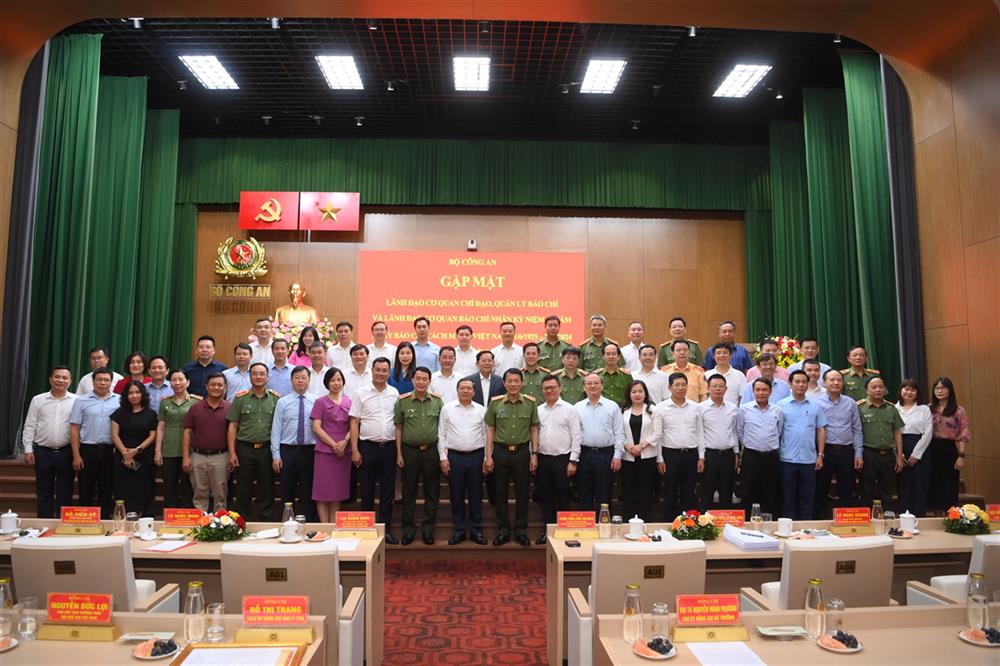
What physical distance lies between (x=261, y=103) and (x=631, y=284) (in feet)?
18.3

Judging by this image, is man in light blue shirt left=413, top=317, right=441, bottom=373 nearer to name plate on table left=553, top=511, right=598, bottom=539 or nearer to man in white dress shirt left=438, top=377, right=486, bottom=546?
man in white dress shirt left=438, top=377, right=486, bottom=546

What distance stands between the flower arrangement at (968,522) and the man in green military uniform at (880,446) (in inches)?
68.3

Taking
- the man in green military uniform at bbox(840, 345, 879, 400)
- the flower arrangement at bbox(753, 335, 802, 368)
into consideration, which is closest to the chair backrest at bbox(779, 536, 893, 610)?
the man in green military uniform at bbox(840, 345, 879, 400)

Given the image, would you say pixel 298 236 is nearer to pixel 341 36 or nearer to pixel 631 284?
pixel 341 36

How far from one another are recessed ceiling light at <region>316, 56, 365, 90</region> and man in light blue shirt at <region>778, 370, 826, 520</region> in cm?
585

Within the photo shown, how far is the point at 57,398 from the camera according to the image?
4918 millimetres

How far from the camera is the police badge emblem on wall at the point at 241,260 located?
9211mm

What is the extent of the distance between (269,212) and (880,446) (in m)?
7.82

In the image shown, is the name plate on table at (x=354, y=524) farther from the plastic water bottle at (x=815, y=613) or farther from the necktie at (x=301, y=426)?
the plastic water bottle at (x=815, y=613)

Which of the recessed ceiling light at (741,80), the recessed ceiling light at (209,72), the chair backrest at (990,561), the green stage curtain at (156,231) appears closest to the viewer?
the chair backrest at (990,561)

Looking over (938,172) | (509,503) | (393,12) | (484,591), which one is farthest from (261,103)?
(938,172)

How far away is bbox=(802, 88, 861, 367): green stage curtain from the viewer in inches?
308

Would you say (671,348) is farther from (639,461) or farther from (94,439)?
(94,439)

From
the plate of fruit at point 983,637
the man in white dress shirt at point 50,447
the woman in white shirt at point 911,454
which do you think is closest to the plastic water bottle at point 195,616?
the plate of fruit at point 983,637
